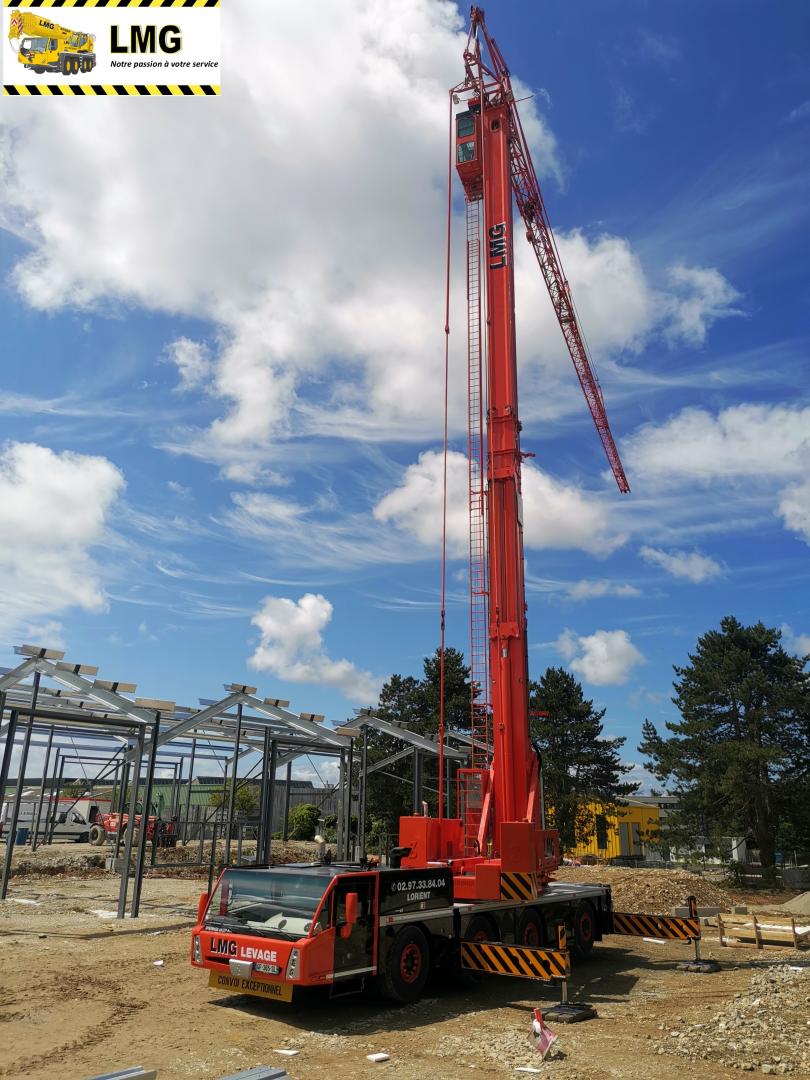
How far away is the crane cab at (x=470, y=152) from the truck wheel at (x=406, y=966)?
49.1 feet

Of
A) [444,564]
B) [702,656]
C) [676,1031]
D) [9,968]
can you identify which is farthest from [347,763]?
[702,656]

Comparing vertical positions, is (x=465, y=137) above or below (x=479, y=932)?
above

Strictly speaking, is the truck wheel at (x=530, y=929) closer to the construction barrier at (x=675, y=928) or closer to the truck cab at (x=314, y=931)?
the construction barrier at (x=675, y=928)

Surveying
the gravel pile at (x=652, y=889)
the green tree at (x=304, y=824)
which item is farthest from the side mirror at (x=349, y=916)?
the green tree at (x=304, y=824)

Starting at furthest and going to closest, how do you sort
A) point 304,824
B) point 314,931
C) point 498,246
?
point 304,824 < point 498,246 < point 314,931

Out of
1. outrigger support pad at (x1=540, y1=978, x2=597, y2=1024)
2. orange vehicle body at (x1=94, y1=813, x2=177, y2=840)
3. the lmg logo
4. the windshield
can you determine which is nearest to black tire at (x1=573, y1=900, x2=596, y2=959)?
outrigger support pad at (x1=540, y1=978, x2=597, y2=1024)

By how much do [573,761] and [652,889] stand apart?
1722 centimetres

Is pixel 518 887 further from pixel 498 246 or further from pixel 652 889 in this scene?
pixel 652 889

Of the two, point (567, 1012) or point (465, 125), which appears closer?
point (567, 1012)

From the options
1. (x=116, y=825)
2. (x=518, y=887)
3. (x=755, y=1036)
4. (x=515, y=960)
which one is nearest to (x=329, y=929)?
(x=515, y=960)

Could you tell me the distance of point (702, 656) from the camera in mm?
35406

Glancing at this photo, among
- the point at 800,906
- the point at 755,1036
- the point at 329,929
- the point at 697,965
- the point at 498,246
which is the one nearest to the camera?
the point at 755,1036

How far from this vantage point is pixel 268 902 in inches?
384

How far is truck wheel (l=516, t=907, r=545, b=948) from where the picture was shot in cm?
1280
